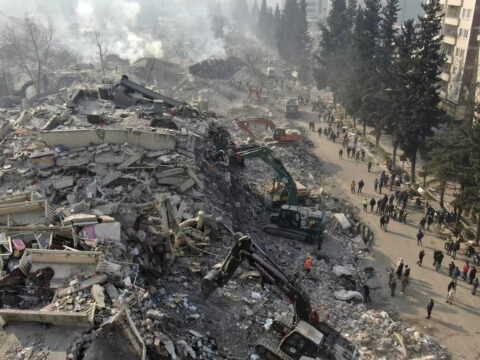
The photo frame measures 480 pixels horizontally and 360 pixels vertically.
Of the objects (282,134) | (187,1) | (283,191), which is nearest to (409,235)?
(283,191)

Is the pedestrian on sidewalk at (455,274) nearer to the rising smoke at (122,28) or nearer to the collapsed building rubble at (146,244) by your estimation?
the collapsed building rubble at (146,244)

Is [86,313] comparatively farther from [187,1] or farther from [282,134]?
[187,1]

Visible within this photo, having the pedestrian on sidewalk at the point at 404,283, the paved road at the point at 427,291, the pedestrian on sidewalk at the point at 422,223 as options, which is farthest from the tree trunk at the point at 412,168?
the pedestrian on sidewalk at the point at 404,283

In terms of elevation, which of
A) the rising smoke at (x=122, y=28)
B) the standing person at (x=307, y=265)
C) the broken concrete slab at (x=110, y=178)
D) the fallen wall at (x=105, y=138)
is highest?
the rising smoke at (x=122, y=28)

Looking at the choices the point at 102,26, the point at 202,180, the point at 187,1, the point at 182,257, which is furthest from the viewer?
the point at 187,1

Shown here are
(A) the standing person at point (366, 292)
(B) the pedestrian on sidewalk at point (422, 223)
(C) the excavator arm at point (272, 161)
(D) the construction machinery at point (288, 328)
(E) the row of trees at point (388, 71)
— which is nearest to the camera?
(D) the construction machinery at point (288, 328)

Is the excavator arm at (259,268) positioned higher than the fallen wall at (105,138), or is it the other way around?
the fallen wall at (105,138)

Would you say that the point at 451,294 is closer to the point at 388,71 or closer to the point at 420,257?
the point at 420,257

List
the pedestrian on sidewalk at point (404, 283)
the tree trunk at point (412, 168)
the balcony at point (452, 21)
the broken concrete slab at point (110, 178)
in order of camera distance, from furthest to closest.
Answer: the balcony at point (452, 21)
the tree trunk at point (412, 168)
the broken concrete slab at point (110, 178)
the pedestrian on sidewalk at point (404, 283)
